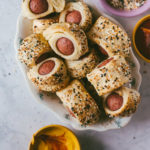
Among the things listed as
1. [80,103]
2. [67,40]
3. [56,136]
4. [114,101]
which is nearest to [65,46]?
[67,40]

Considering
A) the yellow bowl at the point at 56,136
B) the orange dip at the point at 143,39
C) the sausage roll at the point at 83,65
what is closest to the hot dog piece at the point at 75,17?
the sausage roll at the point at 83,65

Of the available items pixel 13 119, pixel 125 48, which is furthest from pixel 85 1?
pixel 13 119

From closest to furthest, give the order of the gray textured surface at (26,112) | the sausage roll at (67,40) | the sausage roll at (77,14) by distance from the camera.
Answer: the sausage roll at (67,40) → the sausage roll at (77,14) → the gray textured surface at (26,112)

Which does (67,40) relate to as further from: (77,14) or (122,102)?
(122,102)

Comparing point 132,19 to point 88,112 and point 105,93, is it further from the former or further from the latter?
point 88,112

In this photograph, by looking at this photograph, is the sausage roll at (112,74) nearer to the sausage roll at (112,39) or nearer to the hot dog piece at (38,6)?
the sausage roll at (112,39)
